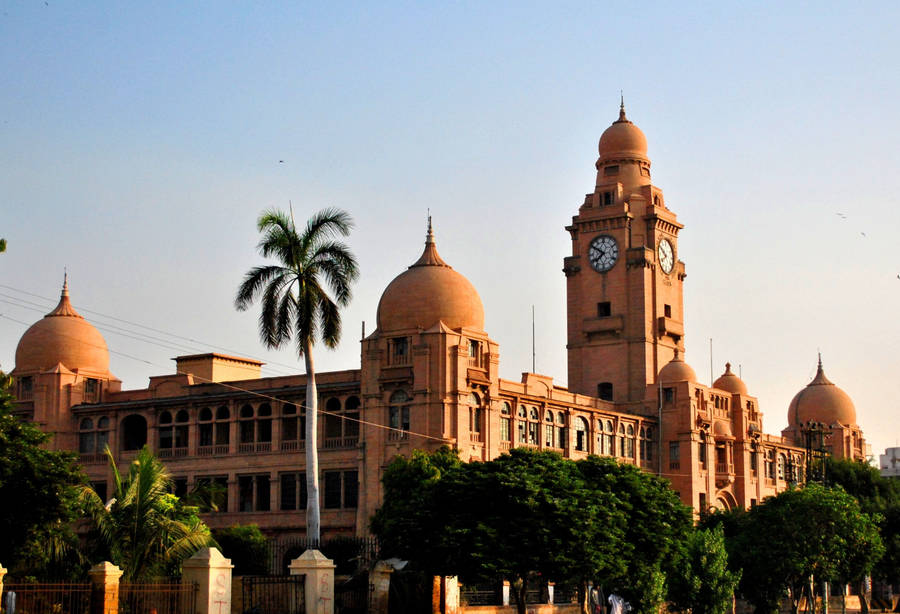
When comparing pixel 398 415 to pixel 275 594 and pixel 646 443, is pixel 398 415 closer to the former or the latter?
pixel 646 443

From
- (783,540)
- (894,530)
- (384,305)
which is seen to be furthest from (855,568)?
(384,305)

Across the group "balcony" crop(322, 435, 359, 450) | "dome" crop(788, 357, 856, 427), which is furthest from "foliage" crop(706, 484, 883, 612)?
"dome" crop(788, 357, 856, 427)

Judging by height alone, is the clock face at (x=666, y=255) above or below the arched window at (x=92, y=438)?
above

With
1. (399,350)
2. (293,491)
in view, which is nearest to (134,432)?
(293,491)

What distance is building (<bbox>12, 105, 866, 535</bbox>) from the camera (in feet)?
241

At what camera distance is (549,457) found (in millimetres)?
54000

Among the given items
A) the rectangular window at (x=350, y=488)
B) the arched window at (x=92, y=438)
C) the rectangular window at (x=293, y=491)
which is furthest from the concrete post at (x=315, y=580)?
the arched window at (x=92, y=438)

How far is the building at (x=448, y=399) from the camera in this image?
7344cm

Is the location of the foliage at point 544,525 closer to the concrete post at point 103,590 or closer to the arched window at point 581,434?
the concrete post at point 103,590

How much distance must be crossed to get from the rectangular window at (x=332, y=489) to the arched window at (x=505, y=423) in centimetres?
919

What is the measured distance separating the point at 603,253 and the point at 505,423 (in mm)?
23069

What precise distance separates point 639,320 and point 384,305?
82.4 feet

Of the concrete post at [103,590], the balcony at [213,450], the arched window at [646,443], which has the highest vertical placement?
the arched window at [646,443]

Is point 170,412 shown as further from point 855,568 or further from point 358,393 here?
point 855,568
